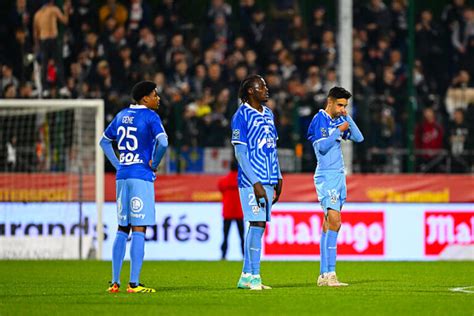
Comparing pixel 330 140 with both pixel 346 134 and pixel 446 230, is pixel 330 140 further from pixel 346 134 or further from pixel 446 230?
pixel 446 230

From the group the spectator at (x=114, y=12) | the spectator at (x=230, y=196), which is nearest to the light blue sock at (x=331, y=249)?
the spectator at (x=230, y=196)

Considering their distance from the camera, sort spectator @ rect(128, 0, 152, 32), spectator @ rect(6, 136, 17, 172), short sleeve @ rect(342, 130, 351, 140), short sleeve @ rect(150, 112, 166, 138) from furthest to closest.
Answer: spectator @ rect(128, 0, 152, 32) < spectator @ rect(6, 136, 17, 172) < short sleeve @ rect(342, 130, 351, 140) < short sleeve @ rect(150, 112, 166, 138)

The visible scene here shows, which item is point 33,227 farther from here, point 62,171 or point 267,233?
point 267,233

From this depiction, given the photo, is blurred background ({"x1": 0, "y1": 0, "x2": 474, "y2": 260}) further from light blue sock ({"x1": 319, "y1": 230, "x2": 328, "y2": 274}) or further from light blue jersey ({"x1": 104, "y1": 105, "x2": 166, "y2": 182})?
light blue jersey ({"x1": 104, "y1": 105, "x2": 166, "y2": 182})

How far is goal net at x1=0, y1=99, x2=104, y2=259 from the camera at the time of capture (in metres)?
21.2

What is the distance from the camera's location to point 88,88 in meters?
22.8

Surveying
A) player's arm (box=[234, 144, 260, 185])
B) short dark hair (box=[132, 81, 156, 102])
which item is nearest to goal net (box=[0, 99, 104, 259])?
short dark hair (box=[132, 81, 156, 102])

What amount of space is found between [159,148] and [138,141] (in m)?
0.27

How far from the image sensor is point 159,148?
37.9 ft

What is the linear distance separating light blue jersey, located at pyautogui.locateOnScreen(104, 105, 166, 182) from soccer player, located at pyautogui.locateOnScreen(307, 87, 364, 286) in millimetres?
1893

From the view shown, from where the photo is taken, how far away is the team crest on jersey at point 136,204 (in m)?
11.7

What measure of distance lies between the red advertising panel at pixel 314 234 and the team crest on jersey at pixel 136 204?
10495mm

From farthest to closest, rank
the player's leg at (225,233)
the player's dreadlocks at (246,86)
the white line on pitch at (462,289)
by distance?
the player's leg at (225,233)
the white line on pitch at (462,289)
the player's dreadlocks at (246,86)

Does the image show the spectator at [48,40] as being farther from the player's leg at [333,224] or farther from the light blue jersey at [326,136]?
the player's leg at [333,224]
